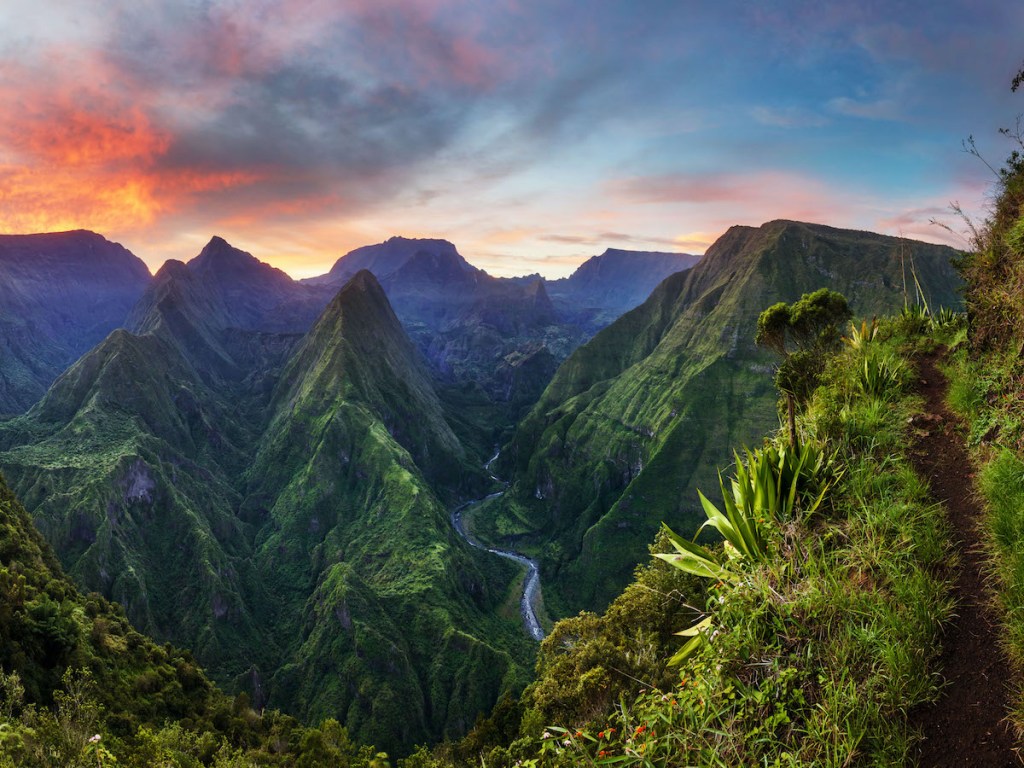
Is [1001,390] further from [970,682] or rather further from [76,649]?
[76,649]

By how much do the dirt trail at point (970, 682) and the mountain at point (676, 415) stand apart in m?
113

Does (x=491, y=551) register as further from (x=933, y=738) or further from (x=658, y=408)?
(x=933, y=738)

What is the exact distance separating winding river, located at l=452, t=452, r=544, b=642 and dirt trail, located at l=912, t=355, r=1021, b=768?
10698 cm

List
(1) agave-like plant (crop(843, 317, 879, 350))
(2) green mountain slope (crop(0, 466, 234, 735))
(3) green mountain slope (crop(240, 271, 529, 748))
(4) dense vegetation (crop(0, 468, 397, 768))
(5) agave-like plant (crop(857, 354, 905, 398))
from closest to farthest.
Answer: (5) agave-like plant (crop(857, 354, 905, 398)), (1) agave-like plant (crop(843, 317, 879, 350)), (4) dense vegetation (crop(0, 468, 397, 768)), (2) green mountain slope (crop(0, 466, 234, 735)), (3) green mountain slope (crop(240, 271, 529, 748))

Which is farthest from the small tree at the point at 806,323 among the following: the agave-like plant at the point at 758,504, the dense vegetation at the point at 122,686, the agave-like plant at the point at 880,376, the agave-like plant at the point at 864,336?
the dense vegetation at the point at 122,686

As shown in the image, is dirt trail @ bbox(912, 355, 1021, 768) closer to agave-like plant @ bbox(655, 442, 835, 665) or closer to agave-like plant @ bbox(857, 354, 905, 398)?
agave-like plant @ bbox(655, 442, 835, 665)

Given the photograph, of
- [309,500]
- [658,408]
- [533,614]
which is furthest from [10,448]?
[658,408]

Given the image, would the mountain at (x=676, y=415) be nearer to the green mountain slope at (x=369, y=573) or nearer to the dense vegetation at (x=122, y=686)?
the green mountain slope at (x=369, y=573)

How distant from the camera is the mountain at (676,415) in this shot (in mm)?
119750

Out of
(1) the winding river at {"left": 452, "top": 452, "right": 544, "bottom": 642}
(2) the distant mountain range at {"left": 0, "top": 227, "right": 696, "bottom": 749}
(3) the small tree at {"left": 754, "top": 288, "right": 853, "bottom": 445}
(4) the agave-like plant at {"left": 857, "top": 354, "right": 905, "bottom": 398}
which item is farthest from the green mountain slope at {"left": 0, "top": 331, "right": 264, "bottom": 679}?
(4) the agave-like plant at {"left": 857, "top": 354, "right": 905, "bottom": 398}

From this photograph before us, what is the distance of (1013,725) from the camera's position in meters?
4.19

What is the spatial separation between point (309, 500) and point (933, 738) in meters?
146

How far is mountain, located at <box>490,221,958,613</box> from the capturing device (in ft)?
393

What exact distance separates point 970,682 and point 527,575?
129 m
